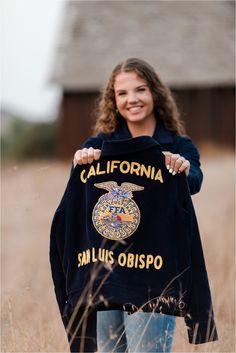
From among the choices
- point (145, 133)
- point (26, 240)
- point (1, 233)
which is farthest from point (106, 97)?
point (1, 233)

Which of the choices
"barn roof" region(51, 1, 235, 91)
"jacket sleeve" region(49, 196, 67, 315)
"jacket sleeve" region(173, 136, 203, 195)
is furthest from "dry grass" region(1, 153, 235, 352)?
"barn roof" region(51, 1, 235, 91)

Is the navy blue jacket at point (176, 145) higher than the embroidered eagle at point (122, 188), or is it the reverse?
the navy blue jacket at point (176, 145)

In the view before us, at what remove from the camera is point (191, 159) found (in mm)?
3365

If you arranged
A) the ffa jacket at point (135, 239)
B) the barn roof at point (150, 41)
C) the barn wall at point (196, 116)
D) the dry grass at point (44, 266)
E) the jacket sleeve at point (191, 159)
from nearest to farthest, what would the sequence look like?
the ffa jacket at point (135, 239) → the jacket sleeve at point (191, 159) → the dry grass at point (44, 266) → the barn roof at point (150, 41) → the barn wall at point (196, 116)

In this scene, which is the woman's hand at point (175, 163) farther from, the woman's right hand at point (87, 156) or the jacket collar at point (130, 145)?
the woman's right hand at point (87, 156)

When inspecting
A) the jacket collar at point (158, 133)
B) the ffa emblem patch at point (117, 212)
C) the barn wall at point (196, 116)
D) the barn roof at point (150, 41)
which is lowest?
the ffa emblem patch at point (117, 212)

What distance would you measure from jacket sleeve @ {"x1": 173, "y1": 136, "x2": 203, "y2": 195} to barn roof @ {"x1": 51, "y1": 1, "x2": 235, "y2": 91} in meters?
17.0

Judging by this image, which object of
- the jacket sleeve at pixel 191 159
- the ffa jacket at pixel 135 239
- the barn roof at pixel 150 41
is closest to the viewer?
the ffa jacket at pixel 135 239

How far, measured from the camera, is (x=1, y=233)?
969 centimetres

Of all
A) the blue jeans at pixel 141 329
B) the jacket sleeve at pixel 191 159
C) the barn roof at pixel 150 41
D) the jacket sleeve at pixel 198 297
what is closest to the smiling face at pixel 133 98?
the jacket sleeve at pixel 191 159

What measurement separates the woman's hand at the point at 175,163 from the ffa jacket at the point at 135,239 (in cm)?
3

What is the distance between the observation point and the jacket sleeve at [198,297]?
321 cm

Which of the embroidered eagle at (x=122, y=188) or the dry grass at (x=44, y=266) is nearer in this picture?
the embroidered eagle at (x=122, y=188)

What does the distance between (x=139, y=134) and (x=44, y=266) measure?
13.3ft
